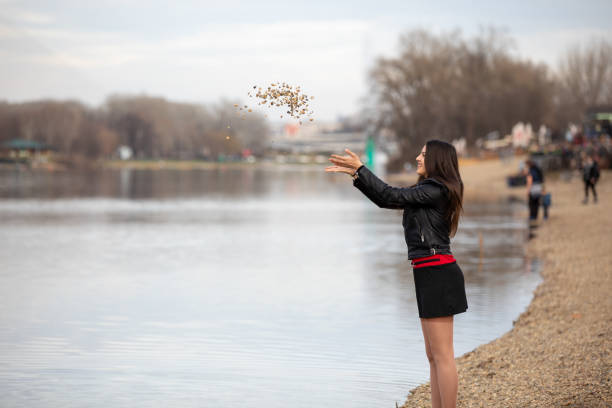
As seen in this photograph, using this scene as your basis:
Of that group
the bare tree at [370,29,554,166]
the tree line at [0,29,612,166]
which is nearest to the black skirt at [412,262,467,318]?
the tree line at [0,29,612,166]

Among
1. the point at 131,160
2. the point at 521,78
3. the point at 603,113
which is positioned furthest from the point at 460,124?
the point at 131,160

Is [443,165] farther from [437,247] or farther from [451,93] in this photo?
[451,93]

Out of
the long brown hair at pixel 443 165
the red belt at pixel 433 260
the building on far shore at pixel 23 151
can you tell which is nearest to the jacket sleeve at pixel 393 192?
the long brown hair at pixel 443 165

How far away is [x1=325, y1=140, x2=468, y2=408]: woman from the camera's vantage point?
5.71 m

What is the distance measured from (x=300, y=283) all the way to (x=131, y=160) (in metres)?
169

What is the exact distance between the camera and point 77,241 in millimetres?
22281

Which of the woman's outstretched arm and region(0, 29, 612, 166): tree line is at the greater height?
region(0, 29, 612, 166): tree line

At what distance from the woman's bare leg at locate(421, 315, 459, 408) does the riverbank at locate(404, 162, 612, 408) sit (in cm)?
122

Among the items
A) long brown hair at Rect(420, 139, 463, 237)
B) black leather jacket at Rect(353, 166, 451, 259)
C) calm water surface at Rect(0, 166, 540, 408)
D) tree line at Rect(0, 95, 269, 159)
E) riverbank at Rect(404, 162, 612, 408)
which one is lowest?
calm water surface at Rect(0, 166, 540, 408)

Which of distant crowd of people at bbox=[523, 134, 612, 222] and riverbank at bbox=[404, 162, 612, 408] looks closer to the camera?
riverbank at bbox=[404, 162, 612, 408]

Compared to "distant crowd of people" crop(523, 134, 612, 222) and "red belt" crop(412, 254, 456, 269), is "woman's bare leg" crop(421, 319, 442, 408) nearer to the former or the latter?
"red belt" crop(412, 254, 456, 269)

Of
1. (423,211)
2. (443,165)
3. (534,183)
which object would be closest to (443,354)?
(423,211)

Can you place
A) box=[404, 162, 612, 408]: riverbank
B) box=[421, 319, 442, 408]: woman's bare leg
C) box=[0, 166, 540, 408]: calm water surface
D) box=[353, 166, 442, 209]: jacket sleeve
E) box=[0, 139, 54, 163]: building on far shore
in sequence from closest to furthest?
box=[353, 166, 442, 209]: jacket sleeve, box=[421, 319, 442, 408]: woman's bare leg, box=[404, 162, 612, 408]: riverbank, box=[0, 166, 540, 408]: calm water surface, box=[0, 139, 54, 163]: building on far shore

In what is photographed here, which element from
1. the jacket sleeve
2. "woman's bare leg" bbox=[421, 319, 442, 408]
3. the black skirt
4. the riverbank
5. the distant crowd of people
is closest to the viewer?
the jacket sleeve
